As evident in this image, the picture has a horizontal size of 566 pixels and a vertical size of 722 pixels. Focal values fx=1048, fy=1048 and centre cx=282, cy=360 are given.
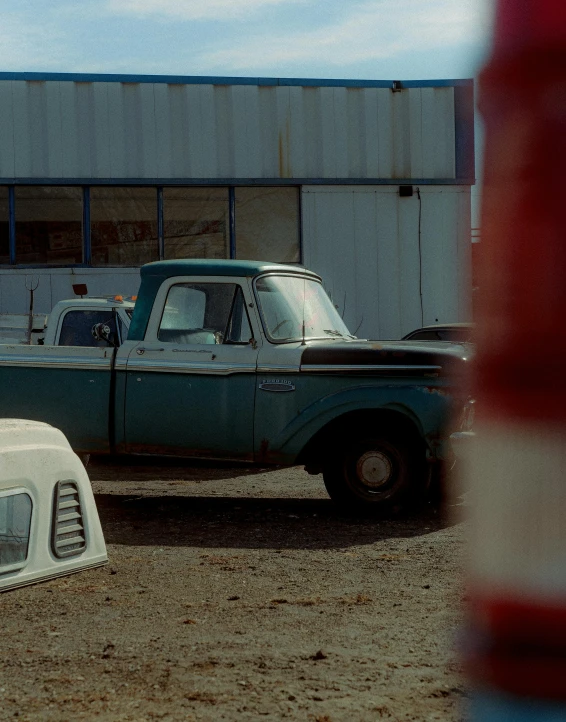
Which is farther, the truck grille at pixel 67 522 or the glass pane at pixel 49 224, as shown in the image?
the glass pane at pixel 49 224

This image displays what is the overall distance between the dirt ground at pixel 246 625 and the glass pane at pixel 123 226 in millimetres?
9152

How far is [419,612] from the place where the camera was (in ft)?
17.1

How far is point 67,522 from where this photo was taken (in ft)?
→ 19.5

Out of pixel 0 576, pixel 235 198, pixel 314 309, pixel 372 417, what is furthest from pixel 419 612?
pixel 235 198

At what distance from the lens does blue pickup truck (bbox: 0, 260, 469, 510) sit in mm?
8000

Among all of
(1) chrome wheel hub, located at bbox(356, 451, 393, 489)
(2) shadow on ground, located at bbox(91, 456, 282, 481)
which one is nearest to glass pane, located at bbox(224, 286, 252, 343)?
(1) chrome wheel hub, located at bbox(356, 451, 393, 489)

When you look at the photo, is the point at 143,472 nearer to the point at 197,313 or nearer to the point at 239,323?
the point at 197,313

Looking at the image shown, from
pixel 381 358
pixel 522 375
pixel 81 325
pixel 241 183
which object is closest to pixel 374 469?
pixel 381 358

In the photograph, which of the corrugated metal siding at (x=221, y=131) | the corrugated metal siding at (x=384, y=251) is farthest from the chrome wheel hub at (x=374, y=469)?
the corrugated metal siding at (x=221, y=131)

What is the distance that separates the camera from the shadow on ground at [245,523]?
730 centimetres

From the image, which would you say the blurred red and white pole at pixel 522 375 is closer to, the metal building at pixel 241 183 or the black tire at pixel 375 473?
the black tire at pixel 375 473

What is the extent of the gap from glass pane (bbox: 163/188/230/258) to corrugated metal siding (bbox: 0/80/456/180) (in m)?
0.34

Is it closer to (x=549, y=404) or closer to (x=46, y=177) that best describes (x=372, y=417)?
(x=549, y=404)

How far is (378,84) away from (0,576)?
13.6m
